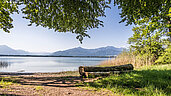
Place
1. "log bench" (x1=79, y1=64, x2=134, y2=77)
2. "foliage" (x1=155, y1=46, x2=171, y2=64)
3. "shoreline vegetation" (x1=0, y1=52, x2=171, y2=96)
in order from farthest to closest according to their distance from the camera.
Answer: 1. "foliage" (x1=155, y1=46, x2=171, y2=64)
2. "log bench" (x1=79, y1=64, x2=134, y2=77)
3. "shoreline vegetation" (x1=0, y1=52, x2=171, y2=96)

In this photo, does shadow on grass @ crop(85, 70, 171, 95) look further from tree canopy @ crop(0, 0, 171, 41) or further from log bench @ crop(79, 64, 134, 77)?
tree canopy @ crop(0, 0, 171, 41)

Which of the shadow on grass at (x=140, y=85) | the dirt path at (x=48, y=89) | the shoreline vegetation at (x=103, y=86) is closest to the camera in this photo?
the dirt path at (x=48, y=89)

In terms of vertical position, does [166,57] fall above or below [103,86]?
above

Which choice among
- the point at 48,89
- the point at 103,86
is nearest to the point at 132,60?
the point at 103,86

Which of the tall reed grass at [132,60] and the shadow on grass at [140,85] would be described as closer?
the shadow on grass at [140,85]

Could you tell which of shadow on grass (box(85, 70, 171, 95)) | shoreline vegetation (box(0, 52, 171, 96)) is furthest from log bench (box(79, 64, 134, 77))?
shadow on grass (box(85, 70, 171, 95))

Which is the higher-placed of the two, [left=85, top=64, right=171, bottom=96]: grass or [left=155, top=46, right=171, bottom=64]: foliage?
[left=155, top=46, right=171, bottom=64]: foliage

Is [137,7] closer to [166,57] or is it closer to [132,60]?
[166,57]

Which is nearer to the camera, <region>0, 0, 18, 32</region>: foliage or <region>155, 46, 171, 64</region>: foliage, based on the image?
<region>0, 0, 18, 32</region>: foliage

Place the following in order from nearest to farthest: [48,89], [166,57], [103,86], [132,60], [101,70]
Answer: [48,89], [103,86], [101,70], [166,57], [132,60]

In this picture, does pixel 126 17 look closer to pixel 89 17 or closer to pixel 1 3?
pixel 89 17

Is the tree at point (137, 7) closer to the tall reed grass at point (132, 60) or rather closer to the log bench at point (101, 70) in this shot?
the log bench at point (101, 70)

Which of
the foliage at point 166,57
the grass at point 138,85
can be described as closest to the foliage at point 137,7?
the grass at point 138,85

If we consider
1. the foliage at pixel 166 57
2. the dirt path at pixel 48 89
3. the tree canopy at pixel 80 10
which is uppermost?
the tree canopy at pixel 80 10
